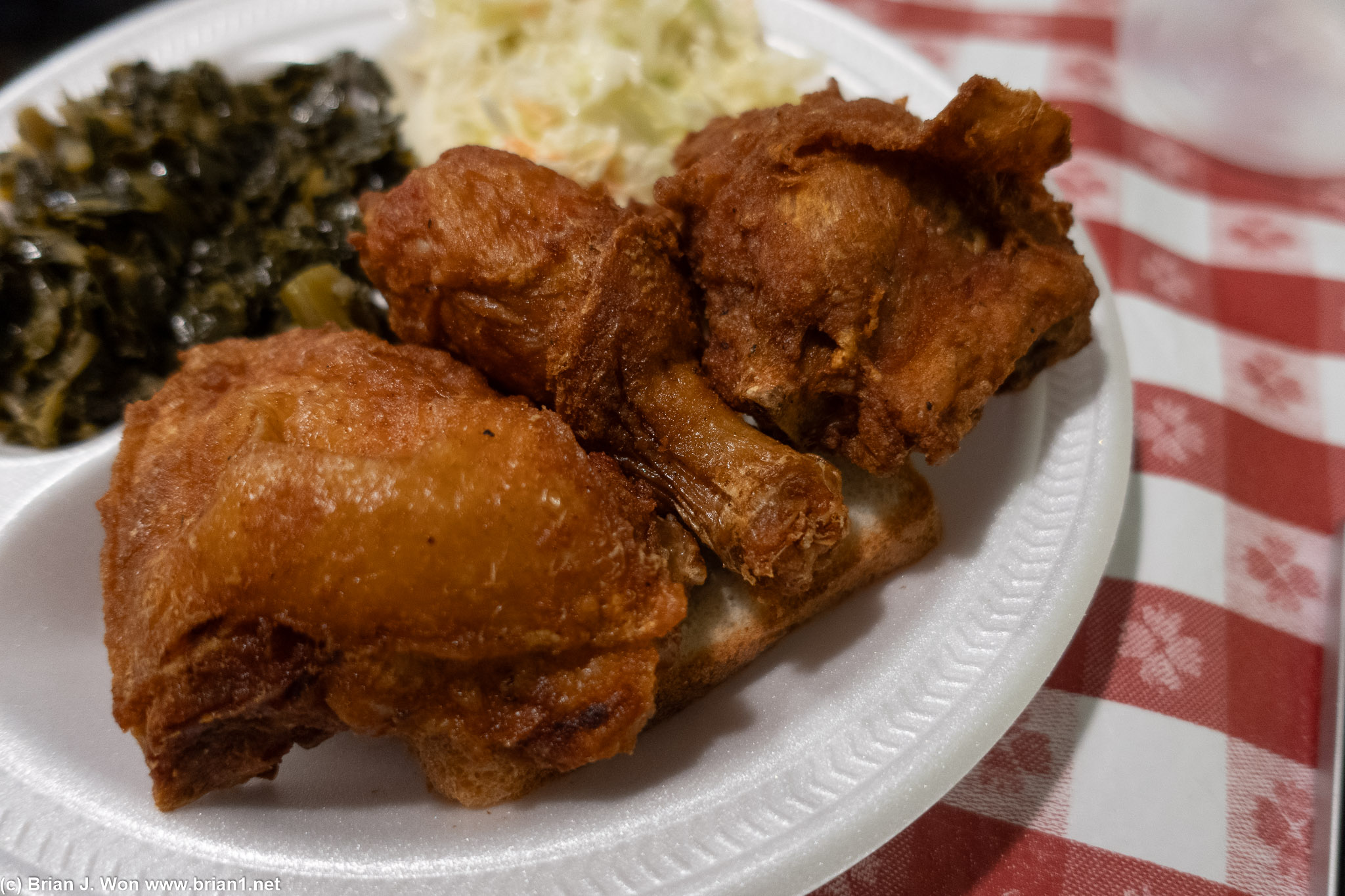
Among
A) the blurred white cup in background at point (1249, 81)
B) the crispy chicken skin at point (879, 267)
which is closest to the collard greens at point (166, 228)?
the crispy chicken skin at point (879, 267)

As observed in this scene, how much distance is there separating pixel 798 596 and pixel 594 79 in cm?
199

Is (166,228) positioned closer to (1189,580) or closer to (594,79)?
(594,79)

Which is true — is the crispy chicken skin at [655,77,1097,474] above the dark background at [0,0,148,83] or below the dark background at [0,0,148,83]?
above

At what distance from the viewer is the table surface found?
188 cm

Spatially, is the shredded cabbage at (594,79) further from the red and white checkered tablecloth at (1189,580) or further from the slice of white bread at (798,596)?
the slice of white bread at (798,596)

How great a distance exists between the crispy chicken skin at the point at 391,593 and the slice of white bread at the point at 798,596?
223mm

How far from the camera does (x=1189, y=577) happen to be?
232cm

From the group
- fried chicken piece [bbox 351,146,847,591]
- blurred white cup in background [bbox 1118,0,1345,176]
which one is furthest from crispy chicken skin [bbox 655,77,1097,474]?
blurred white cup in background [bbox 1118,0,1345,176]

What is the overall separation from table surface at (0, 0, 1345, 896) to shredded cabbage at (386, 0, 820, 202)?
124 cm

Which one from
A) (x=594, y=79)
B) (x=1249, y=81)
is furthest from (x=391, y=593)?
(x=1249, y=81)

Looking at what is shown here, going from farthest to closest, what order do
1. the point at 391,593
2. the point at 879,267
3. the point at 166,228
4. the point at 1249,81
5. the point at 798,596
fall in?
the point at 1249,81 → the point at 166,228 → the point at 798,596 → the point at 879,267 → the point at 391,593

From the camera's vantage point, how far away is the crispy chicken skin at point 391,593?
1.44 metres

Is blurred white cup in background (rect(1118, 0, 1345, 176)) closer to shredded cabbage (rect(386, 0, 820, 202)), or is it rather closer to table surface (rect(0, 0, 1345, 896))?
table surface (rect(0, 0, 1345, 896))

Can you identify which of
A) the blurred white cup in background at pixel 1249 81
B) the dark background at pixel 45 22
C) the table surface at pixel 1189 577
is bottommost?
the table surface at pixel 1189 577
